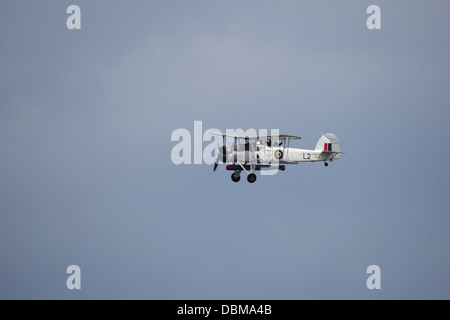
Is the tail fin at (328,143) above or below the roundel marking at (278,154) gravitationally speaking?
above

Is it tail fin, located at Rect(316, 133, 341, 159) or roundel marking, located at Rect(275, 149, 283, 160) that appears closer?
roundel marking, located at Rect(275, 149, 283, 160)

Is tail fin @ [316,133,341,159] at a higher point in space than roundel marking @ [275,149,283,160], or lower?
higher

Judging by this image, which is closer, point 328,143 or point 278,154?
point 278,154

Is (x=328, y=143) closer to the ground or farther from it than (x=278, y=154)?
farther from it

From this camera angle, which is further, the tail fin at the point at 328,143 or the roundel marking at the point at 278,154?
the tail fin at the point at 328,143

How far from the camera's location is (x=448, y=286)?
101m
